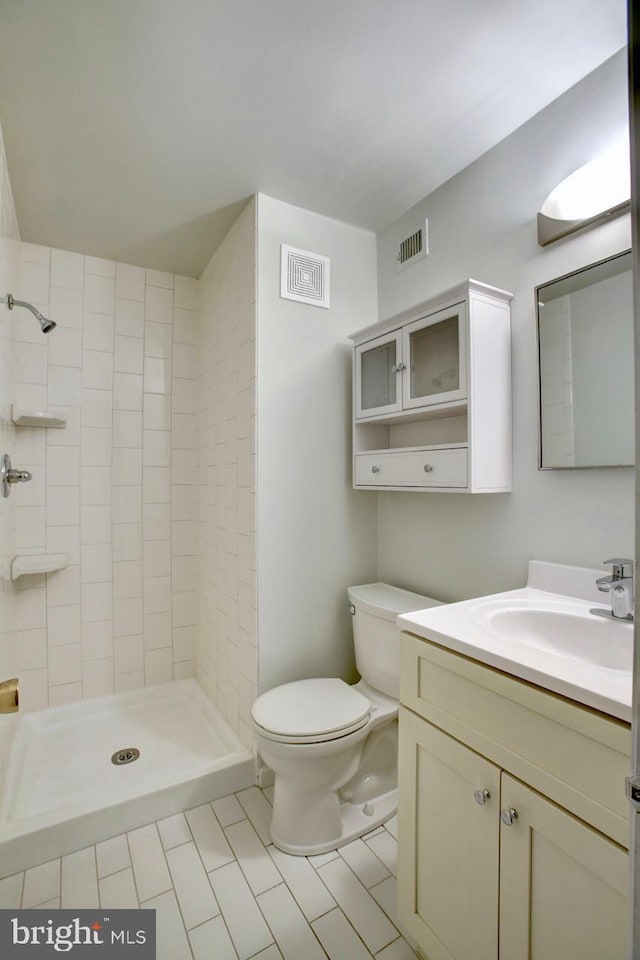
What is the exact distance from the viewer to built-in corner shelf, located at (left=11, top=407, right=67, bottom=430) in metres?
2.03

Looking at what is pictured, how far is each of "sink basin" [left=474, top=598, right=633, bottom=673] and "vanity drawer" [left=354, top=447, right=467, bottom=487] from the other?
0.41 metres

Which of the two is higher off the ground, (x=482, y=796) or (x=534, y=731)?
(x=534, y=731)

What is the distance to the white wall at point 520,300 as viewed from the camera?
1250 mm

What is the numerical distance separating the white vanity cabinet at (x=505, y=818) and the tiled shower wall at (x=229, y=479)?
883mm

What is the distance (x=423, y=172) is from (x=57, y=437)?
80.5 inches

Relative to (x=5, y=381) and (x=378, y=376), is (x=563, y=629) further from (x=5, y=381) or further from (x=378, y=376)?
(x=5, y=381)

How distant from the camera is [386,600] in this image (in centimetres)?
180

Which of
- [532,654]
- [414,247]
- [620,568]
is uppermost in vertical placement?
[414,247]

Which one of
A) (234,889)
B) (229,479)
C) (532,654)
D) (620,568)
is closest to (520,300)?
(620,568)

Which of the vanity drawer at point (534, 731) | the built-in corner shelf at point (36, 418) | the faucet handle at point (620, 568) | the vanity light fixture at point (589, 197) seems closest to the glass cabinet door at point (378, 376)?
the vanity light fixture at point (589, 197)

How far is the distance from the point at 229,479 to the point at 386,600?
879 millimetres

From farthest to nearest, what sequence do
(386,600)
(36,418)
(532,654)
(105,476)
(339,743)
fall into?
(105,476) → (36,418) → (386,600) → (339,743) → (532,654)

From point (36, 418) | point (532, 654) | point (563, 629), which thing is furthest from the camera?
point (36, 418)

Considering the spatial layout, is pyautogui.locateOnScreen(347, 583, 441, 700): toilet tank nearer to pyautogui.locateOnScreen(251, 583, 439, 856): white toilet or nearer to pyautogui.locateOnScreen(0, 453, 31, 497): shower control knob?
pyautogui.locateOnScreen(251, 583, 439, 856): white toilet
